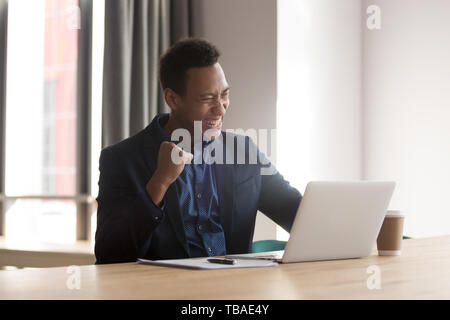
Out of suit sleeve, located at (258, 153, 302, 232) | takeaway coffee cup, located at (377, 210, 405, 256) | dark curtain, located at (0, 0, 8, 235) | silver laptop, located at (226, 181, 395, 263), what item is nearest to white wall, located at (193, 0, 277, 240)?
suit sleeve, located at (258, 153, 302, 232)

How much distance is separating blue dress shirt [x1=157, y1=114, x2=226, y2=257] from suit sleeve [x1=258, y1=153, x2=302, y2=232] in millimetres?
213

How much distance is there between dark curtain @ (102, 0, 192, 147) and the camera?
350 cm

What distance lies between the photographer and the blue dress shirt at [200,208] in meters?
1.99

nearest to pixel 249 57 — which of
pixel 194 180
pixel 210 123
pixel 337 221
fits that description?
pixel 210 123

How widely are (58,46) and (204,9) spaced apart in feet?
3.53

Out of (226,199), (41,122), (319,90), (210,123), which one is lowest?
(226,199)

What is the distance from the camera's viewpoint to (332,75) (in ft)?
13.3

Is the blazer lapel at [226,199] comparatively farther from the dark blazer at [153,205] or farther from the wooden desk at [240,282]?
the wooden desk at [240,282]

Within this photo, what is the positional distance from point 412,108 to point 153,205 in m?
2.73

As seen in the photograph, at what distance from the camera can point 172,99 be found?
2232 mm

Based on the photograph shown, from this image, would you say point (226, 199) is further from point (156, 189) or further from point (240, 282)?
point (240, 282)
